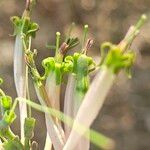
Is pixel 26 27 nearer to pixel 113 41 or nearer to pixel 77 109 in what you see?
pixel 77 109

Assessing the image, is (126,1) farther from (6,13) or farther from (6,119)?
(6,119)

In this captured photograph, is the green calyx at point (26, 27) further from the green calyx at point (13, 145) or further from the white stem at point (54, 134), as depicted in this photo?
the green calyx at point (13, 145)

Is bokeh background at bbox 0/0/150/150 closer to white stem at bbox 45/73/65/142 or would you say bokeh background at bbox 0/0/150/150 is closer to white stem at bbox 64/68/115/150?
white stem at bbox 45/73/65/142

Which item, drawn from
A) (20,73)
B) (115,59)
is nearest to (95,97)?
(115,59)

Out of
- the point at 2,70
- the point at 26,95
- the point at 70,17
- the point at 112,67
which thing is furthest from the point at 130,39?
the point at 70,17

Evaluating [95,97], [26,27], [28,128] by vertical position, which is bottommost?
[28,128]

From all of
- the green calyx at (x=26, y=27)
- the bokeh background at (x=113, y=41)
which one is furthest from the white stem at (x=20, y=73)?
the bokeh background at (x=113, y=41)

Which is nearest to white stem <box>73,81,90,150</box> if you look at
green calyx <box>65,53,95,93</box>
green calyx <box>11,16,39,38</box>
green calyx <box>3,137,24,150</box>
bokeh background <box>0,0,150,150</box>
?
green calyx <box>65,53,95,93</box>

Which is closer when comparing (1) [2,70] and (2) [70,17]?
(1) [2,70]
